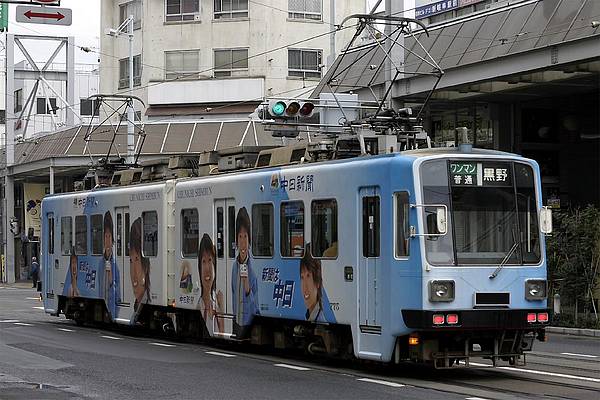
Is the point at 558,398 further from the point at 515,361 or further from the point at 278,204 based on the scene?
the point at 278,204

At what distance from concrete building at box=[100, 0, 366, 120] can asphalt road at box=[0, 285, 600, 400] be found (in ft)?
127

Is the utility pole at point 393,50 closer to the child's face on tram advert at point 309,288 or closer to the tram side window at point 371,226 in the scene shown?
the child's face on tram advert at point 309,288

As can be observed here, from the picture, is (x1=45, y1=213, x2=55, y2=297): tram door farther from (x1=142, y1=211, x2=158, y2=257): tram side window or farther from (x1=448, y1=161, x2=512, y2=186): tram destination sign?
(x1=448, y1=161, x2=512, y2=186): tram destination sign

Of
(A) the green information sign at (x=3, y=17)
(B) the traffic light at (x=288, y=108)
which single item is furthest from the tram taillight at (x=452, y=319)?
(A) the green information sign at (x=3, y=17)

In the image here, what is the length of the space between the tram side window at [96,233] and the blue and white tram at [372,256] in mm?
3731

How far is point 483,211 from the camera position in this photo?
1495 cm

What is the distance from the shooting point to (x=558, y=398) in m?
12.8

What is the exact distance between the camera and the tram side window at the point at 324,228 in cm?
1616

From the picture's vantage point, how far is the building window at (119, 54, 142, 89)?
6217cm

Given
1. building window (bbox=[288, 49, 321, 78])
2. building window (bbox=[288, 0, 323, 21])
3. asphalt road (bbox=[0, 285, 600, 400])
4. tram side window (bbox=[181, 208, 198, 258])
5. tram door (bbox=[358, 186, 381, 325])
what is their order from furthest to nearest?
building window (bbox=[288, 0, 323, 21]), building window (bbox=[288, 49, 321, 78]), tram side window (bbox=[181, 208, 198, 258]), tram door (bbox=[358, 186, 381, 325]), asphalt road (bbox=[0, 285, 600, 400])

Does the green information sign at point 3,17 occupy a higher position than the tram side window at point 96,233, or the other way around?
the green information sign at point 3,17

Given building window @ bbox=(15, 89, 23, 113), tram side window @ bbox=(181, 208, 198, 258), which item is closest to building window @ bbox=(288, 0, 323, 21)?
building window @ bbox=(15, 89, 23, 113)

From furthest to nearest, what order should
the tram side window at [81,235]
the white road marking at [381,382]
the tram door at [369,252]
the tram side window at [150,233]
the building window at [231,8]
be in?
the building window at [231,8] → the tram side window at [81,235] → the tram side window at [150,233] → the tram door at [369,252] → the white road marking at [381,382]

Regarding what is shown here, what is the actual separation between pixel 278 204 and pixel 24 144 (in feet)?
158
